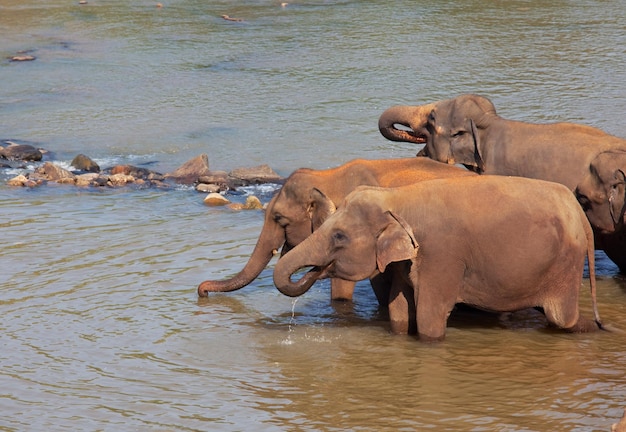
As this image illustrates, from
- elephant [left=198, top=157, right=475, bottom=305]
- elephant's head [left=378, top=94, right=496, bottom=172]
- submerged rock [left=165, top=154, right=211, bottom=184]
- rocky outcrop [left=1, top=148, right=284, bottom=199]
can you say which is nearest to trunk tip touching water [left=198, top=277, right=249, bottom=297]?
elephant [left=198, top=157, right=475, bottom=305]

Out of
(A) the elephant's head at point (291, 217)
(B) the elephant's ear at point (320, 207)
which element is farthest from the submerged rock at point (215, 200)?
(B) the elephant's ear at point (320, 207)

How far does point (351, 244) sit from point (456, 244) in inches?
22.4

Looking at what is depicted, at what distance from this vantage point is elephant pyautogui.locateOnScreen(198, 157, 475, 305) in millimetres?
7148

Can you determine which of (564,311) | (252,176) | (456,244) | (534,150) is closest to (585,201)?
(534,150)

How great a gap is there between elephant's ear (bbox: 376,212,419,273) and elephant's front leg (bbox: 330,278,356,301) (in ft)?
3.73

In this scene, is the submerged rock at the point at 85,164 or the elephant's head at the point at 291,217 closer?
the elephant's head at the point at 291,217

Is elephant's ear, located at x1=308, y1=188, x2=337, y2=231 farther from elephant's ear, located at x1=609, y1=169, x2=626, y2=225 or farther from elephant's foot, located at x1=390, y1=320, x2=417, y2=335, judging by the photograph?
elephant's ear, located at x1=609, y1=169, x2=626, y2=225

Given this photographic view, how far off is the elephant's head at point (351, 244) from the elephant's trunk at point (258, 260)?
0.88 metres

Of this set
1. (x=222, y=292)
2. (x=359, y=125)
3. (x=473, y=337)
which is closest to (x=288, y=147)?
(x=359, y=125)

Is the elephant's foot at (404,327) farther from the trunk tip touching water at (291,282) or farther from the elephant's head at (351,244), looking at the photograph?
the trunk tip touching water at (291,282)

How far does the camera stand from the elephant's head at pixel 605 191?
734 cm

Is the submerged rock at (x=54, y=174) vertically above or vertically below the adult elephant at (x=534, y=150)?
below

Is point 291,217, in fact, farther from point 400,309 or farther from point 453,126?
point 453,126

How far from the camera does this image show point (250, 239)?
9.16 m
